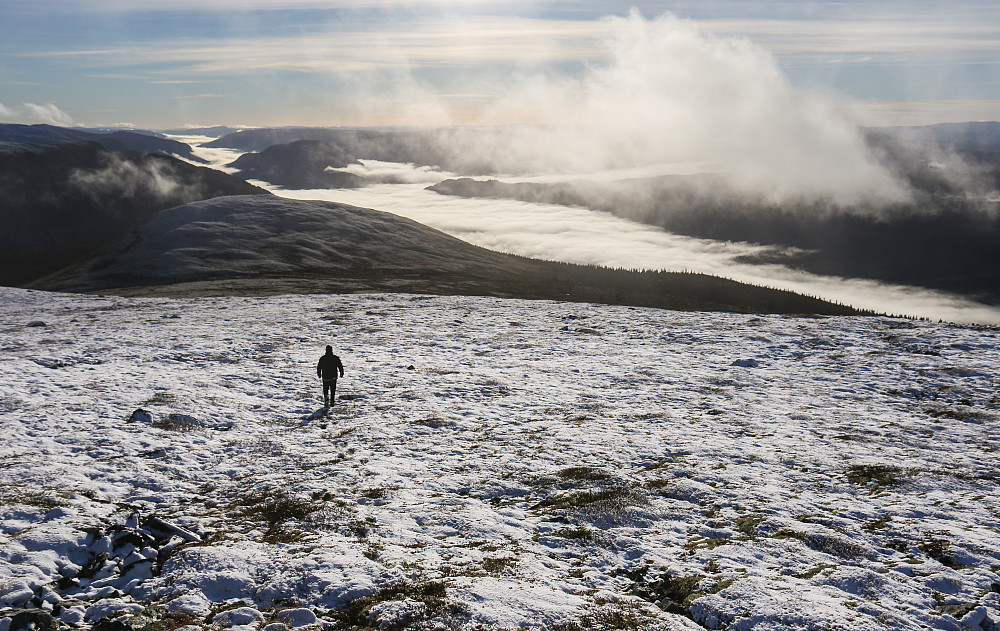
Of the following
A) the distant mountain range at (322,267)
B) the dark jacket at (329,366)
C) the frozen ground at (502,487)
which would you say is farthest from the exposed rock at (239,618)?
the distant mountain range at (322,267)

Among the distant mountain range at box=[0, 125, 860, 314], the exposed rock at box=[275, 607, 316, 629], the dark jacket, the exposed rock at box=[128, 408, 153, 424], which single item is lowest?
the exposed rock at box=[275, 607, 316, 629]

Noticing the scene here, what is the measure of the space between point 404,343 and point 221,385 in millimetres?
10578

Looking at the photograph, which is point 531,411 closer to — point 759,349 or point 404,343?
point 404,343

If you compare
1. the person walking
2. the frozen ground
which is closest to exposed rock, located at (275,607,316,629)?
the frozen ground

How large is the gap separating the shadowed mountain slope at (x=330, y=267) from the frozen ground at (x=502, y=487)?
40959 millimetres

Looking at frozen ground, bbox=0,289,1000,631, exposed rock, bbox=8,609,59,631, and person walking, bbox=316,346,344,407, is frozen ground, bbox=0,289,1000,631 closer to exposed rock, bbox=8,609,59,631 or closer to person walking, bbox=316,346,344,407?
exposed rock, bbox=8,609,59,631

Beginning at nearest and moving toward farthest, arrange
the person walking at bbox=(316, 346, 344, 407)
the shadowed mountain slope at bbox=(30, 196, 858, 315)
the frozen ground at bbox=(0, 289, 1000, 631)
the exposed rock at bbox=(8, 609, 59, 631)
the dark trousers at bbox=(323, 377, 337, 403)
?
the exposed rock at bbox=(8, 609, 59, 631) < the frozen ground at bbox=(0, 289, 1000, 631) < the person walking at bbox=(316, 346, 344, 407) < the dark trousers at bbox=(323, 377, 337, 403) < the shadowed mountain slope at bbox=(30, 196, 858, 315)

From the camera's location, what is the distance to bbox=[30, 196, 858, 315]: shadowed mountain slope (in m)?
75.6

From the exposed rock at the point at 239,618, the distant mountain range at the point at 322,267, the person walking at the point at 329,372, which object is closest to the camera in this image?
the exposed rock at the point at 239,618

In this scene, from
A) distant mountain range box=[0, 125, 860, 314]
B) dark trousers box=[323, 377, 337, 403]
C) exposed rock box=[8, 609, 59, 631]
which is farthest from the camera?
distant mountain range box=[0, 125, 860, 314]

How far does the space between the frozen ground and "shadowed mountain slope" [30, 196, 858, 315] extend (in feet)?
134

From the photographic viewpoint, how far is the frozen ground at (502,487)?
29.3 feet

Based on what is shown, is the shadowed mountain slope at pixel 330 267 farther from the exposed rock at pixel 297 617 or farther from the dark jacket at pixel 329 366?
the exposed rock at pixel 297 617

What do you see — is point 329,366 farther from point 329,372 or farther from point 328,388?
point 328,388
